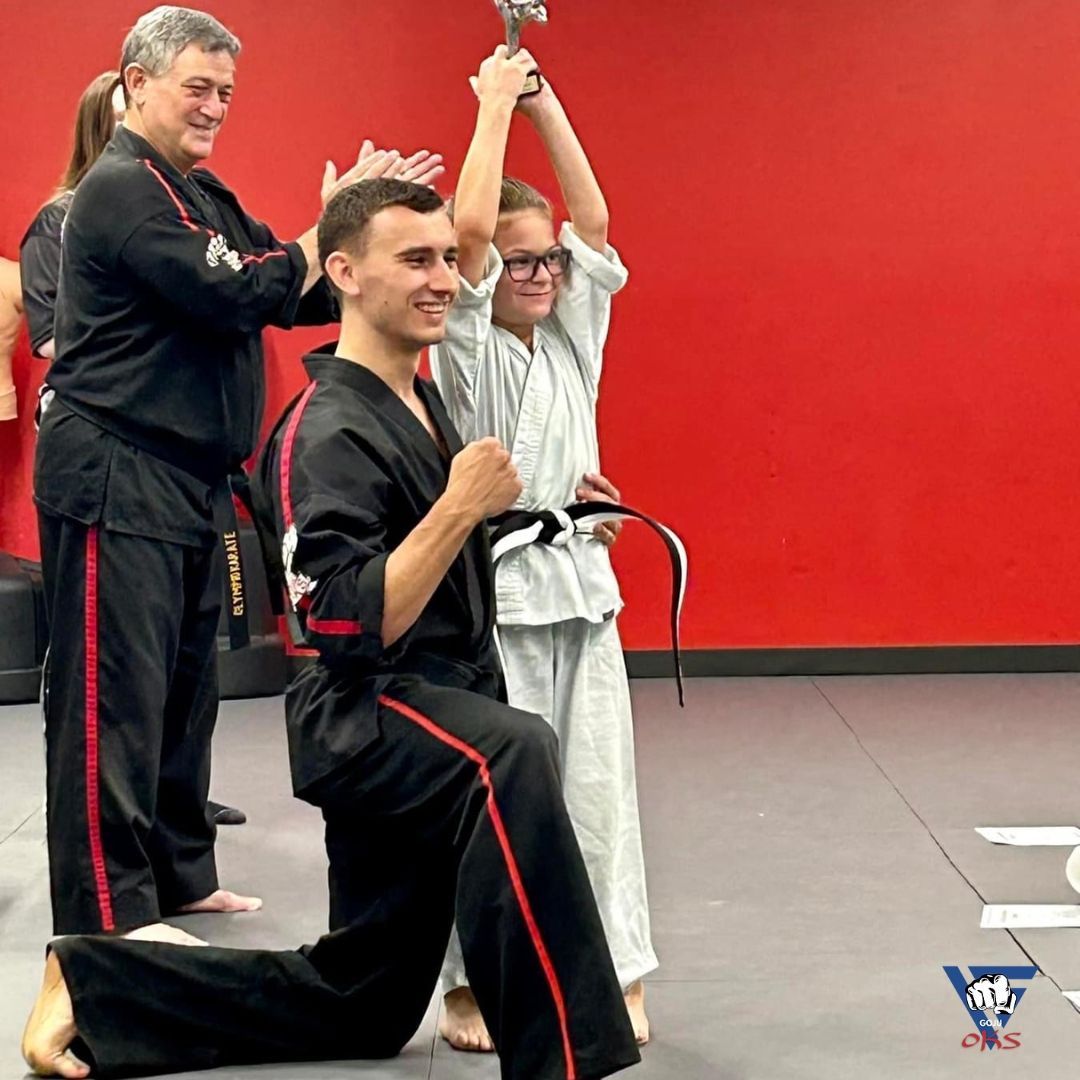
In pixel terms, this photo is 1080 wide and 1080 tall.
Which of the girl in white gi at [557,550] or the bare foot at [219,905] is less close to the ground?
the girl in white gi at [557,550]

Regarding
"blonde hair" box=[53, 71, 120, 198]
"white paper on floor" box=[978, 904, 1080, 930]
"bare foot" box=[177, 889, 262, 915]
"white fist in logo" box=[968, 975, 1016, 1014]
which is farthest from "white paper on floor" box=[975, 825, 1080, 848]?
"blonde hair" box=[53, 71, 120, 198]

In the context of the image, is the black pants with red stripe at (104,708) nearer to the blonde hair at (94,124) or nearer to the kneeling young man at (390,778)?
the kneeling young man at (390,778)

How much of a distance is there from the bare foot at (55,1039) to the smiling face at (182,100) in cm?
136

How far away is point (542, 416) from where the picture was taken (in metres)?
2.74

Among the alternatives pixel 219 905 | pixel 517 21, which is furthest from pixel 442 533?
pixel 219 905

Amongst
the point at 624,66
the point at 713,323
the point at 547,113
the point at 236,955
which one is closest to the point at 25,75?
the point at 624,66

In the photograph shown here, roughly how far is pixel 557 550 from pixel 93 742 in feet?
2.92

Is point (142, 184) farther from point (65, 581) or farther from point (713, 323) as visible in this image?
point (713, 323)

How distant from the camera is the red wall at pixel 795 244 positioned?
561 cm

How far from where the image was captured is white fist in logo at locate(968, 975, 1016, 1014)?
108 inches

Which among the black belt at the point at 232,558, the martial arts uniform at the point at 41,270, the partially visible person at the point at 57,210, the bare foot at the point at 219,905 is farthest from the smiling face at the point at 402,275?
the martial arts uniform at the point at 41,270

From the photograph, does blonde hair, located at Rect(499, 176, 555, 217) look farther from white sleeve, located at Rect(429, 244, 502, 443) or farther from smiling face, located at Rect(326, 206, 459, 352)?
smiling face, located at Rect(326, 206, 459, 352)

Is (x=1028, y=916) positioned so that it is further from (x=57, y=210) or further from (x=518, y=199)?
(x=57, y=210)

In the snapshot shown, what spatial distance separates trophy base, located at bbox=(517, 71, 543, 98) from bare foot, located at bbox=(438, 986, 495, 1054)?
1.35 m
